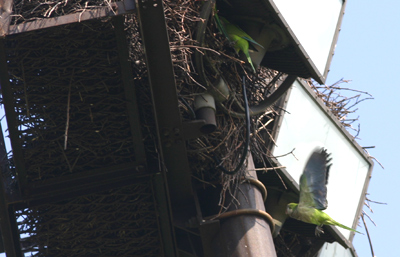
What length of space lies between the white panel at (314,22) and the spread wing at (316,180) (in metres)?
0.87

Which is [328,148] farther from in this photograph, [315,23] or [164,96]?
[164,96]

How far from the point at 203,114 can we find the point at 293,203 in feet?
3.94

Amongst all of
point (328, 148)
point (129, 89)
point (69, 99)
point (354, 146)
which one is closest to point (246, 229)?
point (129, 89)

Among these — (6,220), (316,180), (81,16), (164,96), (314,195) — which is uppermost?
(81,16)

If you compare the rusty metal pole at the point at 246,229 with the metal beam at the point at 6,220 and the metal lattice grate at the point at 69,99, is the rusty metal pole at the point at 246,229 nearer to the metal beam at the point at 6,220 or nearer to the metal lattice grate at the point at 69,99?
the metal lattice grate at the point at 69,99

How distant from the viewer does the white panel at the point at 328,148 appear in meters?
5.38

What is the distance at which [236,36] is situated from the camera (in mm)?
4969

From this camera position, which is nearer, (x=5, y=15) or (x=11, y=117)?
(x=5, y=15)

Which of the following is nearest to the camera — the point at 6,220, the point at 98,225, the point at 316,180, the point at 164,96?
the point at 164,96

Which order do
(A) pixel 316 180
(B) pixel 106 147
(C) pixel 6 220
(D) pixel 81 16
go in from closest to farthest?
(D) pixel 81 16 → (B) pixel 106 147 → (C) pixel 6 220 → (A) pixel 316 180

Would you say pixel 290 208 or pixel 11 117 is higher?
pixel 11 117

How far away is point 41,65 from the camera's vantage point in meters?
4.28

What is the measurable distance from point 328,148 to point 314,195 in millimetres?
474

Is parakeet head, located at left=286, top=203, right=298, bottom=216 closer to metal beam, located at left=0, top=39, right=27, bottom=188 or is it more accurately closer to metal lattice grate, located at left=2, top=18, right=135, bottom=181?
metal lattice grate, located at left=2, top=18, right=135, bottom=181
